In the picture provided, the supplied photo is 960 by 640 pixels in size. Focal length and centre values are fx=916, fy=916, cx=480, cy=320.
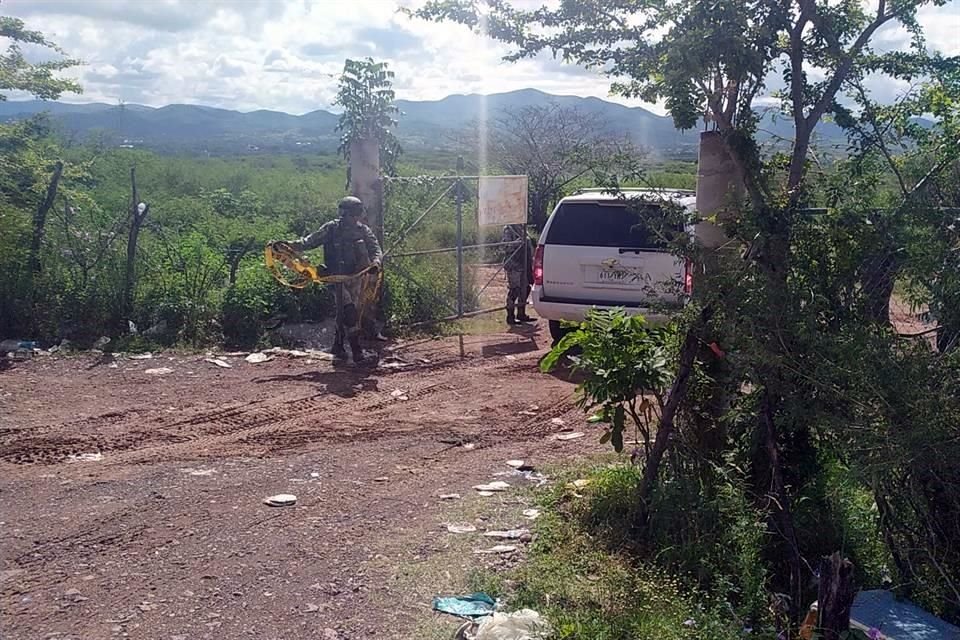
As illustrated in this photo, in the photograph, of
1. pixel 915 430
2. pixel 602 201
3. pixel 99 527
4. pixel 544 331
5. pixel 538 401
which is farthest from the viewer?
pixel 544 331

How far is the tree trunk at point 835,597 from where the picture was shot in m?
3.61

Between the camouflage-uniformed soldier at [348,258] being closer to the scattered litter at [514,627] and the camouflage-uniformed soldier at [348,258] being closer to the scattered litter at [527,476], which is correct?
the scattered litter at [527,476]

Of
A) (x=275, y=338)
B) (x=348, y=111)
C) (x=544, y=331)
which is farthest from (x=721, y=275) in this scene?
(x=348, y=111)

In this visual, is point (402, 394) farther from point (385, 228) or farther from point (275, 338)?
point (385, 228)

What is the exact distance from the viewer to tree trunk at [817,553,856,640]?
3.61 m

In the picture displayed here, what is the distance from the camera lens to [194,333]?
34.9ft

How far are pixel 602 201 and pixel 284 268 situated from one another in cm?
410

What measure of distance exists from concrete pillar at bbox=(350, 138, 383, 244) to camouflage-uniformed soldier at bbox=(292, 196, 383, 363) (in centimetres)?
132

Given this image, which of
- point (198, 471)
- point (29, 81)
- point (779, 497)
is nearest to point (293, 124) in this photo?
point (29, 81)

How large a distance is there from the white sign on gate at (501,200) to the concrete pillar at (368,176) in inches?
60.3

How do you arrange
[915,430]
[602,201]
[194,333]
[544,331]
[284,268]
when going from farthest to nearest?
[544,331]
[284,268]
[194,333]
[602,201]
[915,430]

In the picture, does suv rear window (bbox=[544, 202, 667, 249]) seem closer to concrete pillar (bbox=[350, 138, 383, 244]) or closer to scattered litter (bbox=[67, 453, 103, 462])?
concrete pillar (bbox=[350, 138, 383, 244])

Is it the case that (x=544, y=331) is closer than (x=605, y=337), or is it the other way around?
(x=605, y=337)

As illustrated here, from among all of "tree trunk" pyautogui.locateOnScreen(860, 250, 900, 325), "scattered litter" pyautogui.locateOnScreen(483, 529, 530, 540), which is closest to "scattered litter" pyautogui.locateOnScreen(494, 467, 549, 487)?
"scattered litter" pyautogui.locateOnScreen(483, 529, 530, 540)
